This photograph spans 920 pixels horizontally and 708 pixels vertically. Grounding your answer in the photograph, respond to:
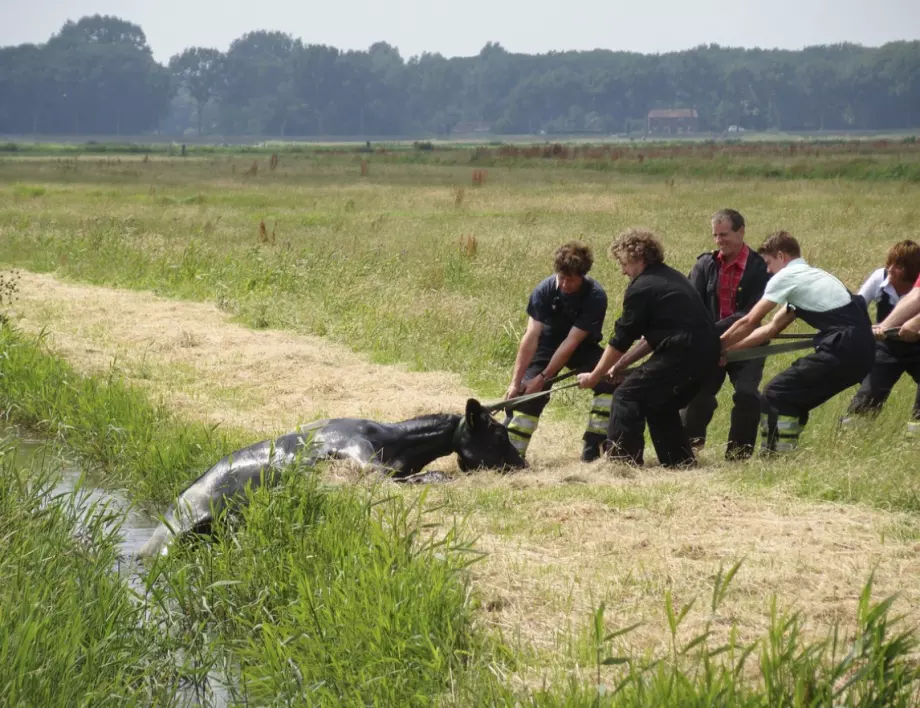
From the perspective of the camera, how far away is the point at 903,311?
819cm

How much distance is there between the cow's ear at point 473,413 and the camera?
24.9ft

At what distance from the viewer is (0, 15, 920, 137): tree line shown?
151 metres

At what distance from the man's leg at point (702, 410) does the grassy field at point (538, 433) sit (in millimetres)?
186

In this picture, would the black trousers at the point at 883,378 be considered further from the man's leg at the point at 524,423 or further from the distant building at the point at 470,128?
the distant building at the point at 470,128

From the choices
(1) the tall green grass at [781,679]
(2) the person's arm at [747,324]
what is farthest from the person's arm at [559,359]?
(1) the tall green grass at [781,679]

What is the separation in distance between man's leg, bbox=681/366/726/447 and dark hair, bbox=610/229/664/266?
4.03ft

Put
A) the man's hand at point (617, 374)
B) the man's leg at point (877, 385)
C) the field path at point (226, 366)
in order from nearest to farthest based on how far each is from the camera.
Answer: the man's hand at point (617, 374) < the man's leg at point (877, 385) < the field path at point (226, 366)

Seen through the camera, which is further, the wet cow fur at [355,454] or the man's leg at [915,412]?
the man's leg at [915,412]

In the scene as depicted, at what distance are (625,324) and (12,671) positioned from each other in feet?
14.7

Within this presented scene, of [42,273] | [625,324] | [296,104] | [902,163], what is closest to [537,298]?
[625,324]

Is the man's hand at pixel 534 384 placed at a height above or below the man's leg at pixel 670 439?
above

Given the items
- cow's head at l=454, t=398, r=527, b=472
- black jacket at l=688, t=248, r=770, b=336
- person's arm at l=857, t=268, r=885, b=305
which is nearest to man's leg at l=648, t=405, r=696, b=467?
black jacket at l=688, t=248, r=770, b=336

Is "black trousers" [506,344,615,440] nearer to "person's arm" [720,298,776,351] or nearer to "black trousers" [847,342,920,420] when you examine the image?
"person's arm" [720,298,776,351]

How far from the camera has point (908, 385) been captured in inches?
414
